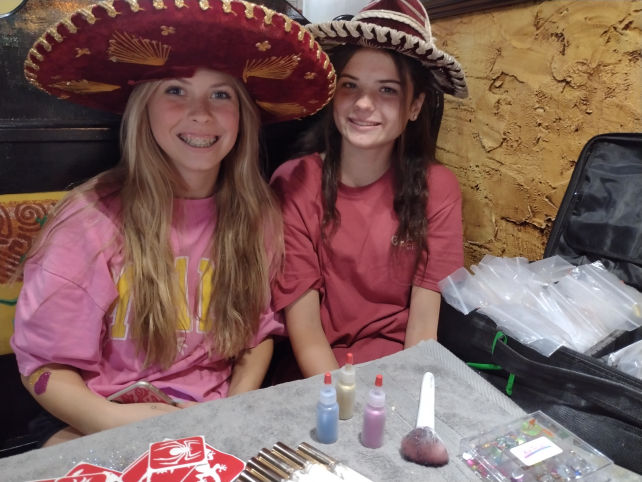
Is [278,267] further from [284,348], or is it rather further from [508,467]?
[508,467]

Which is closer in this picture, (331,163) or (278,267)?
(278,267)

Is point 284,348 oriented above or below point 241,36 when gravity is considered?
below

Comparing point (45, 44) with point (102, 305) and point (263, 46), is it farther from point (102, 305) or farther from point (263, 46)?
point (102, 305)

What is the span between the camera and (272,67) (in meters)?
1.01

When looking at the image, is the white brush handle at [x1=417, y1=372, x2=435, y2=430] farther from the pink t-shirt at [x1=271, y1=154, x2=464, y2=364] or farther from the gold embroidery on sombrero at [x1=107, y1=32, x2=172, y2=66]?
the gold embroidery on sombrero at [x1=107, y1=32, x2=172, y2=66]

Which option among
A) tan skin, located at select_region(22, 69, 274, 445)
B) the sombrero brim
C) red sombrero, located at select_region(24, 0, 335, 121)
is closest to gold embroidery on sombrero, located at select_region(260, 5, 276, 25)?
red sombrero, located at select_region(24, 0, 335, 121)

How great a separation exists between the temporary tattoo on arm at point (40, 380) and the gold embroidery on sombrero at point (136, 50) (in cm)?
64

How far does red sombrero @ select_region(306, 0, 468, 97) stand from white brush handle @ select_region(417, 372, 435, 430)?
0.75 metres

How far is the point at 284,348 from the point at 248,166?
584mm

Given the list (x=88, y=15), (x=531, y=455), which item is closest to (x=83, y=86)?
(x=88, y=15)

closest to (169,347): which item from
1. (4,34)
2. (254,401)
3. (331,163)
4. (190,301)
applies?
(190,301)

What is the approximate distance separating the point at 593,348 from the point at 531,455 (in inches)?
13.0

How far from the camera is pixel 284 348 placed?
1.49m

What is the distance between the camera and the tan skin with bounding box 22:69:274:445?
994mm
